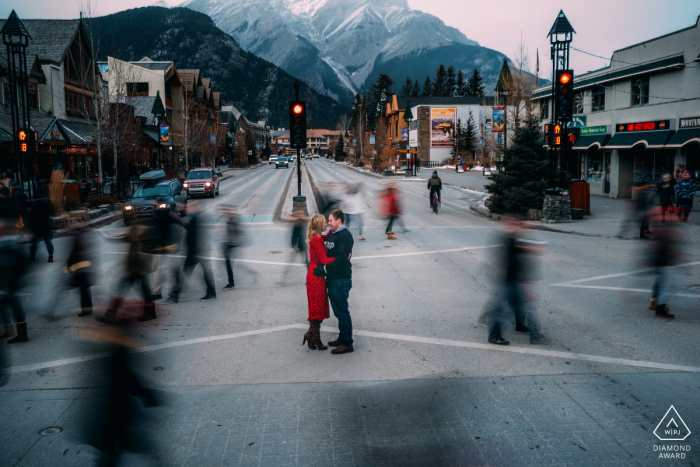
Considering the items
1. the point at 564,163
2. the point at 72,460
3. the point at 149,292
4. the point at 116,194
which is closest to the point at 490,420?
the point at 72,460

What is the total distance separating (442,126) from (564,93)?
74.7 m

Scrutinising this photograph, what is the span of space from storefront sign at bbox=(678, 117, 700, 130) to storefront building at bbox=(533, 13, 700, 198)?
0.5 inches

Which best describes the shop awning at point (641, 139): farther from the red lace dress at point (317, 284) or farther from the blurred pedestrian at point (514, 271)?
the red lace dress at point (317, 284)

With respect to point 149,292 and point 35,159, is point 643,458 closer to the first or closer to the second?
point 149,292

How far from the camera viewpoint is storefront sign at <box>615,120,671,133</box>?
26.3 m

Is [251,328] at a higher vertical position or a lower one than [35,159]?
lower

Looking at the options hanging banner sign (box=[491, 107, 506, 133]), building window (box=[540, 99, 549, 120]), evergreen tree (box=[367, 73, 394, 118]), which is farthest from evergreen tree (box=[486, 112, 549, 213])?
evergreen tree (box=[367, 73, 394, 118])

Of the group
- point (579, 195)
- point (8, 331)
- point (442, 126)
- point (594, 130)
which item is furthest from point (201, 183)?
point (442, 126)

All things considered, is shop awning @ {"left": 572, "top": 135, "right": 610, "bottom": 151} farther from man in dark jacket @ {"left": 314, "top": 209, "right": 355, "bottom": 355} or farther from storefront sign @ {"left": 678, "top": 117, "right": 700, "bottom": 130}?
man in dark jacket @ {"left": 314, "top": 209, "right": 355, "bottom": 355}

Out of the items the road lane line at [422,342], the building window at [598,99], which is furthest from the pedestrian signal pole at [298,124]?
the building window at [598,99]

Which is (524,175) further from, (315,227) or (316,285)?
(316,285)

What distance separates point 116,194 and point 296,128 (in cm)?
1252

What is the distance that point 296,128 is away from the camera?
802 inches

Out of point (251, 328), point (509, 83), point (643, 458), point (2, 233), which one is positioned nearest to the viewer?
point (643, 458)
